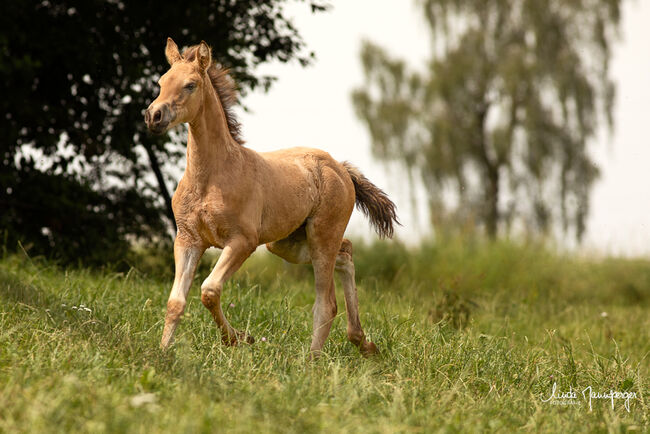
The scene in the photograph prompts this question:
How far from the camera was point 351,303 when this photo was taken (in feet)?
18.7

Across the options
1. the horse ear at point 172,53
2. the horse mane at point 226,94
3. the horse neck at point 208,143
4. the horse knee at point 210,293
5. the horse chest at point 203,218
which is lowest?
the horse knee at point 210,293

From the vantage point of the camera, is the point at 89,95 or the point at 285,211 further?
the point at 89,95

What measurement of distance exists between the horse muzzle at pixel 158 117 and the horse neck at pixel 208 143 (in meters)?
0.43

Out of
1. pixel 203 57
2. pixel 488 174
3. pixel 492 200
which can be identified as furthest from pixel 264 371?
pixel 488 174

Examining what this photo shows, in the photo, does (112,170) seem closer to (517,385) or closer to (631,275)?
(517,385)

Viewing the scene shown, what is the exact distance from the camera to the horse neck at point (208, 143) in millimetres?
4707

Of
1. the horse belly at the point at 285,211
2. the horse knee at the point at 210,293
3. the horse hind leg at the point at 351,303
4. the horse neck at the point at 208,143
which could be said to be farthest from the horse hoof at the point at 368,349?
the horse neck at the point at 208,143

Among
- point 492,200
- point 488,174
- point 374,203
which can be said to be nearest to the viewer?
point 374,203

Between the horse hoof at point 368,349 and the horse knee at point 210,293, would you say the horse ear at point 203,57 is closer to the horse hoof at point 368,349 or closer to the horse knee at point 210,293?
the horse knee at point 210,293

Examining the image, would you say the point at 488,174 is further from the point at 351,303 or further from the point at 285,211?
the point at 285,211

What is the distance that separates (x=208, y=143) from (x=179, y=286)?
3.30 ft

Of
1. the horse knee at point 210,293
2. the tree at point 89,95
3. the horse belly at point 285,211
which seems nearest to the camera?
the horse knee at point 210,293

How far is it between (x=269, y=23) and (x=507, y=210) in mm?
12577

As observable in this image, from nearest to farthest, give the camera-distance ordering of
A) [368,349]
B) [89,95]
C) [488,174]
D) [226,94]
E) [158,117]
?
[158,117] < [226,94] < [368,349] < [89,95] < [488,174]
